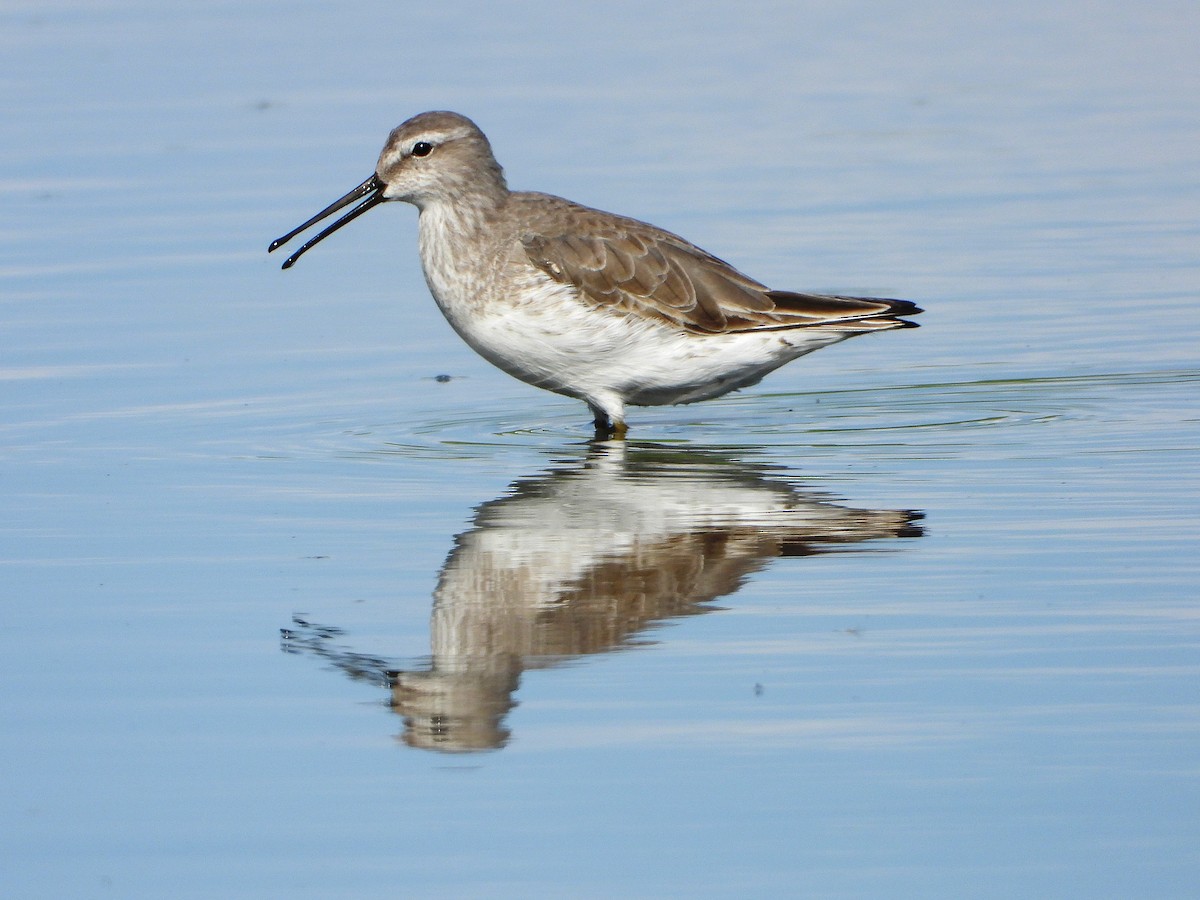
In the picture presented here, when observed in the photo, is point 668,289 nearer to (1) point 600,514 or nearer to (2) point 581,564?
(1) point 600,514

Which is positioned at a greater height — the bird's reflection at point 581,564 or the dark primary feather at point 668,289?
the dark primary feather at point 668,289

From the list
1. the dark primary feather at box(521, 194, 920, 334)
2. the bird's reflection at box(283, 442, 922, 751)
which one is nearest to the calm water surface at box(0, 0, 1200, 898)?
the bird's reflection at box(283, 442, 922, 751)

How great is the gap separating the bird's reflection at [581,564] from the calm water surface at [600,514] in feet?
0.08

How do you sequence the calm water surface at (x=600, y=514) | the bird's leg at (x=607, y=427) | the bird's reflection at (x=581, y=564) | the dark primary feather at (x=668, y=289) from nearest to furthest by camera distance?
the calm water surface at (x=600, y=514)
the bird's reflection at (x=581, y=564)
the dark primary feather at (x=668, y=289)
the bird's leg at (x=607, y=427)

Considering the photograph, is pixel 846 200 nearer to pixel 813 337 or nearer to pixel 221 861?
pixel 813 337

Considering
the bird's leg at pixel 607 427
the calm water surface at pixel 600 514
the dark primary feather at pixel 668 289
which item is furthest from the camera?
the bird's leg at pixel 607 427

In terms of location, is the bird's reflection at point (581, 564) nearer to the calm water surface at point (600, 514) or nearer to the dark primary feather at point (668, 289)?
the calm water surface at point (600, 514)

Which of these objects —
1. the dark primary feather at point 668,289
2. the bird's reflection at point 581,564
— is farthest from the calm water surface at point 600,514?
the dark primary feather at point 668,289

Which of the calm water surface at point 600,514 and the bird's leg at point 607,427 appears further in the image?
the bird's leg at point 607,427

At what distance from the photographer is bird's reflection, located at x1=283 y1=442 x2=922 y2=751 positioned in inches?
267

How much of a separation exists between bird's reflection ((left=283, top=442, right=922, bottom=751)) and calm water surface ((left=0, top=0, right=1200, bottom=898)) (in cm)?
3

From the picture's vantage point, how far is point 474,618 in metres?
7.38

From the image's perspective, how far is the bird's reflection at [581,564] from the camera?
6785 mm

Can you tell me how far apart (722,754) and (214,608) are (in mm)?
2449
